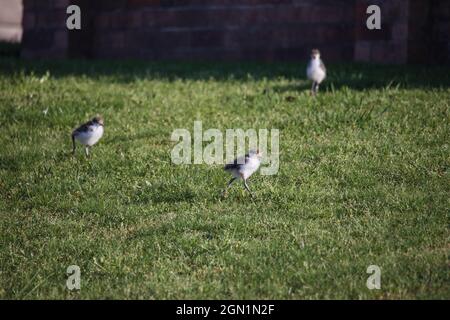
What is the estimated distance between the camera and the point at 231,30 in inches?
622

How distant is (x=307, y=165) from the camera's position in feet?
29.8

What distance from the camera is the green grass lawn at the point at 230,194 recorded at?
21.7ft

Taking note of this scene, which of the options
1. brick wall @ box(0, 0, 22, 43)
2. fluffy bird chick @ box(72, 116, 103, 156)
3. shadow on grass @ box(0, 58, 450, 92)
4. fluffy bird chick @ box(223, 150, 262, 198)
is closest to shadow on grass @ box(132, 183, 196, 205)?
fluffy bird chick @ box(223, 150, 262, 198)

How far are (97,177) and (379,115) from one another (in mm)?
4393

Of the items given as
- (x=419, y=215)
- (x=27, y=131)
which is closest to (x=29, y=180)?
(x=27, y=131)

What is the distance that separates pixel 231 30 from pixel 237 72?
2118 mm

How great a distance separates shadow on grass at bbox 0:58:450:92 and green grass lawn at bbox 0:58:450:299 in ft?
0.30

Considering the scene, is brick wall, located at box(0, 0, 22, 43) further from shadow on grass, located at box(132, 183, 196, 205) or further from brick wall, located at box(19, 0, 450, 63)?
shadow on grass, located at box(132, 183, 196, 205)

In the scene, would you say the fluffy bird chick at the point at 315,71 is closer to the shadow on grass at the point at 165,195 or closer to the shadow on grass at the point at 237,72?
the shadow on grass at the point at 237,72

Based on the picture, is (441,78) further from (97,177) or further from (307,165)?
(97,177)

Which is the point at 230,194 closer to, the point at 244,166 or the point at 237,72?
the point at 244,166

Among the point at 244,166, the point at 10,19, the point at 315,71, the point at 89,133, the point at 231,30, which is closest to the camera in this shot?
the point at 244,166

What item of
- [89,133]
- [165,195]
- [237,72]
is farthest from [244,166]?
[237,72]

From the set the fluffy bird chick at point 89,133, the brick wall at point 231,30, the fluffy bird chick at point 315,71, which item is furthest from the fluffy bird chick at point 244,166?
the brick wall at point 231,30
